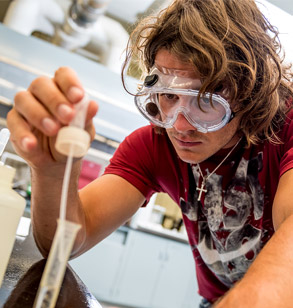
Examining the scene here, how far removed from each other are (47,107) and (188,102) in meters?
0.60

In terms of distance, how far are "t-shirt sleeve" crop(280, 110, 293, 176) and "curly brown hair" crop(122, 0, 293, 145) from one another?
0.10 ft

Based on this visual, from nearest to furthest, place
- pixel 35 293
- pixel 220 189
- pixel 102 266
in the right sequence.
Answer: pixel 35 293 < pixel 220 189 < pixel 102 266

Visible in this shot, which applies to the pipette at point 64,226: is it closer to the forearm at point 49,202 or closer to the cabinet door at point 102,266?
the forearm at point 49,202

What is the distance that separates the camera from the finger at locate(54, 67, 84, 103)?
538 mm

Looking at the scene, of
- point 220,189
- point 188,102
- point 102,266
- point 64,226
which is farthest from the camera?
point 102,266

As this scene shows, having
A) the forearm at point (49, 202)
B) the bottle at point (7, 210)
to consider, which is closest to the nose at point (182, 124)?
the forearm at point (49, 202)

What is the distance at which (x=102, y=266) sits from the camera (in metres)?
4.21

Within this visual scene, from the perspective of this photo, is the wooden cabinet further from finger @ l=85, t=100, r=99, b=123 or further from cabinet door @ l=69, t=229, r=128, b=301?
finger @ l=85, t=100, r=99, b=123

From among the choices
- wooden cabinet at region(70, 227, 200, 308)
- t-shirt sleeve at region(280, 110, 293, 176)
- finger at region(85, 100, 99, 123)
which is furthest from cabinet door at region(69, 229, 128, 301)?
finger at region(85, 100, 99, 123)

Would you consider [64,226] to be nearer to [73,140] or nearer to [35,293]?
[73,140]

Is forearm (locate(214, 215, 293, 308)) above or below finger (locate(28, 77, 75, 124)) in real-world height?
below

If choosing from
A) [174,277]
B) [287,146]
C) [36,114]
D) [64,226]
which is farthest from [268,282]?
[174,277]

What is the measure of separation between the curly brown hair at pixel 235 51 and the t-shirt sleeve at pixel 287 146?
3 cm

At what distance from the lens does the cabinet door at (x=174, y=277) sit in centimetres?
445
